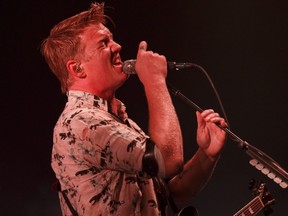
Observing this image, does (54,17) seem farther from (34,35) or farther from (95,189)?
(95,189)

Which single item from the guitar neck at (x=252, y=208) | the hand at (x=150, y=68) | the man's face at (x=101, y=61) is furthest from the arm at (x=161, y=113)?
the guitar neck at (x=252, y=208)

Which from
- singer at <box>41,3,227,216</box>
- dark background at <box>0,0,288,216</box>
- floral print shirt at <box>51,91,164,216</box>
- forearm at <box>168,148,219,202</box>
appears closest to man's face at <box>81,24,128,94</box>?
singer at <box>41,3,227,216</box>

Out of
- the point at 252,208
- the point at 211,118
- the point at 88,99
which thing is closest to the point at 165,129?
the point at 211,118

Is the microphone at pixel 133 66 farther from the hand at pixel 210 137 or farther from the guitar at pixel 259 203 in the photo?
the guitar at pixel 259 203

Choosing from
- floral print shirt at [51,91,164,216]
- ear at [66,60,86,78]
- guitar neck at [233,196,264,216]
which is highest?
ear at [66,60,86,78]

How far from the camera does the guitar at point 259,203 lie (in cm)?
257

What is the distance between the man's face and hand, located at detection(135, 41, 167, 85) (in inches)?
4.6

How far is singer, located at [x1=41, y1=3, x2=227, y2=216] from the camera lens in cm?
133

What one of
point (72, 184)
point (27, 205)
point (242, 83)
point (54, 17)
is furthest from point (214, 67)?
point (72, 184)

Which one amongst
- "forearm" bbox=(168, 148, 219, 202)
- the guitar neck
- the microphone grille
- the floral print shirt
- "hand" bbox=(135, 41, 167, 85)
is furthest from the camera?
the guitar neck

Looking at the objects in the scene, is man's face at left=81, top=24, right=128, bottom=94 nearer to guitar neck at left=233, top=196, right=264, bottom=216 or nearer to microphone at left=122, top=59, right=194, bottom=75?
microphone at left=122, top=59, right=194, bottom=75

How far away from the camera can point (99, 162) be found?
134 centimetres

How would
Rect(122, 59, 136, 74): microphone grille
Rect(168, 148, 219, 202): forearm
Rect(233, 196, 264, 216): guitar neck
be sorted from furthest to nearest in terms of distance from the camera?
Rect(233, 196, 264, 216): guitar neck → Rect(168, 148, 219, 202): forearm → Rect(122, 59, 136, 74): microphone grille

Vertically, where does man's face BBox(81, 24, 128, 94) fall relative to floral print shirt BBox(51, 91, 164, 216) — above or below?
above
